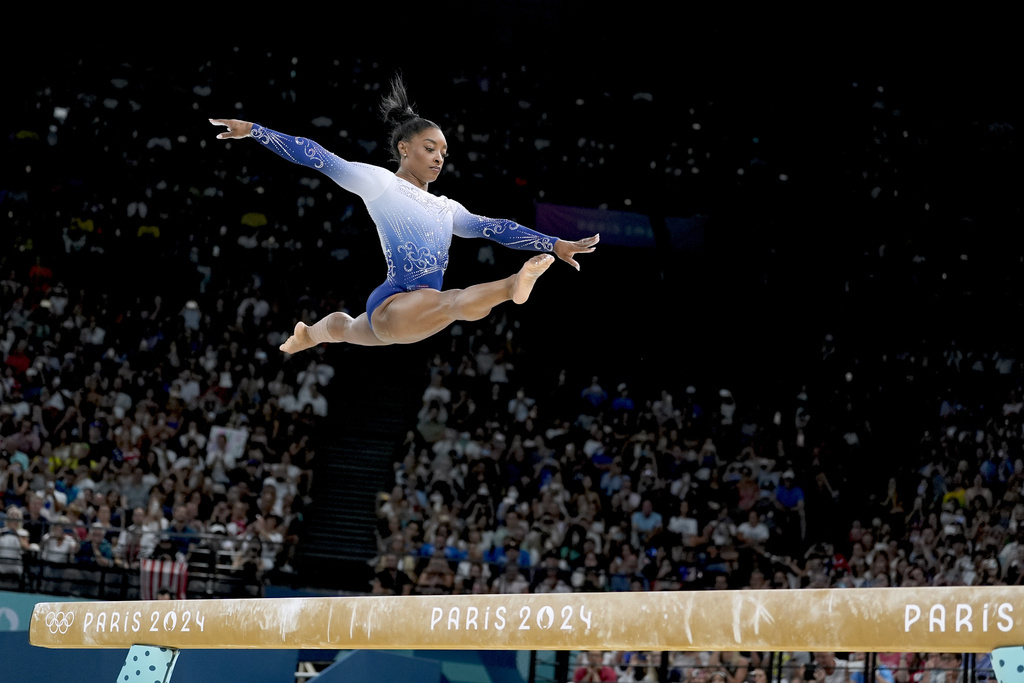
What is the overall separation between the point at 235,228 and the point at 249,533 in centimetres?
641

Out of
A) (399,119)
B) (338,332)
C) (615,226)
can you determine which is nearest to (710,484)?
(615,226)

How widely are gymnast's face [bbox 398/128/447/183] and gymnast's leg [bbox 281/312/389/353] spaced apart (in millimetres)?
744

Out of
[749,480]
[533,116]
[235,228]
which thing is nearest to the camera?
[749,480]

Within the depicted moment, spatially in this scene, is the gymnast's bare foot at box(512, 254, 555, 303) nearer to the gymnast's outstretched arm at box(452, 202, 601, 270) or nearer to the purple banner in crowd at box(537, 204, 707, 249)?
the gymnast's outstretched arm at box(452, 202, 601, 270)

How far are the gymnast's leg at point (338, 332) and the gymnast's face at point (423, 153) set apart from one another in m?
0.74

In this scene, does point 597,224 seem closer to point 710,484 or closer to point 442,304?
point 710,484

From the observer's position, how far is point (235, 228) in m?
16.2

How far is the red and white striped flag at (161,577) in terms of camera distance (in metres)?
9.84

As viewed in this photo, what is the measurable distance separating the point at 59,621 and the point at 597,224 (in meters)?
11.5

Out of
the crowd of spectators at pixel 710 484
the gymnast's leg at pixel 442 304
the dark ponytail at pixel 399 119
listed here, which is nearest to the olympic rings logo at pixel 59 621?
the gymnast's leg at pixel 442 304

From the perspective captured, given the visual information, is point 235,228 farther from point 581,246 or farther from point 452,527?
point 581,246

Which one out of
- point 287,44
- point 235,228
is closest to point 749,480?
point 235,228

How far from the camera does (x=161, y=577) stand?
32.4 feet

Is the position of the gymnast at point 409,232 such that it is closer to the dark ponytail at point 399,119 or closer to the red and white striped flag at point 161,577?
the dark ponytail at point 399,119
